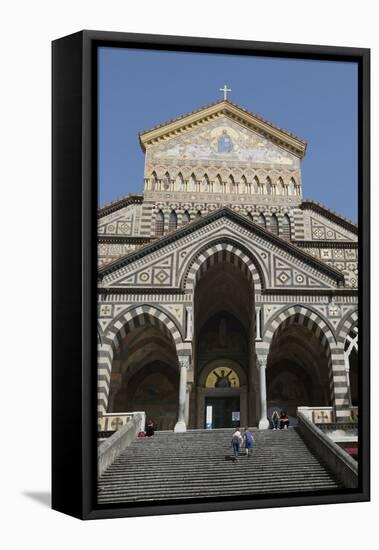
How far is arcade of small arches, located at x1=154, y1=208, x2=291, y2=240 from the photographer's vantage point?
14973 mm

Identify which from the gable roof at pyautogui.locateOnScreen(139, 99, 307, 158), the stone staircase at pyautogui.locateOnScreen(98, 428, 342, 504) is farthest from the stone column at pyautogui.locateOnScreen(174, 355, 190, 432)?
the gable roof at pyautogui.locateOnScreen(139, 99, 307, 158)

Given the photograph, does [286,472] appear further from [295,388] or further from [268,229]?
[268,229]

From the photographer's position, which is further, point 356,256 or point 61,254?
point 356,256

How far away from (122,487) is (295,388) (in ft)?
10.7

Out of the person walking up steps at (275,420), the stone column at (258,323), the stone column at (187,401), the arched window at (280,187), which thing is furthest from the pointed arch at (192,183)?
the person walking up steps at (275,420)

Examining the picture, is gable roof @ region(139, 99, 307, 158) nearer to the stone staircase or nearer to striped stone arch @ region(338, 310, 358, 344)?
striped stone arch @ region(338, 310, 358, 344)

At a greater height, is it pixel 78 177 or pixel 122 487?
pixel 78 177

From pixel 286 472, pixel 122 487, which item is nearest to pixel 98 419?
pixel 122 487

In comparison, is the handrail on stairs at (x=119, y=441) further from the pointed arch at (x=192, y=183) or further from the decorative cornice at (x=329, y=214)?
the decorative cornice at (x=329, y=214)

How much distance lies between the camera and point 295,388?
1436 cm

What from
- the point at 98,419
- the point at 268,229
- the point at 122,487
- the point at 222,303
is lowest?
the point at 122,487

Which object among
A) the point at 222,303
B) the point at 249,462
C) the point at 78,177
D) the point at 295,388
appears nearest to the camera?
the point at 78,177

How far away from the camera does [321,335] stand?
15.2 meters

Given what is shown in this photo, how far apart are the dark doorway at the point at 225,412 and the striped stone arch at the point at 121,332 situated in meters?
1.13
